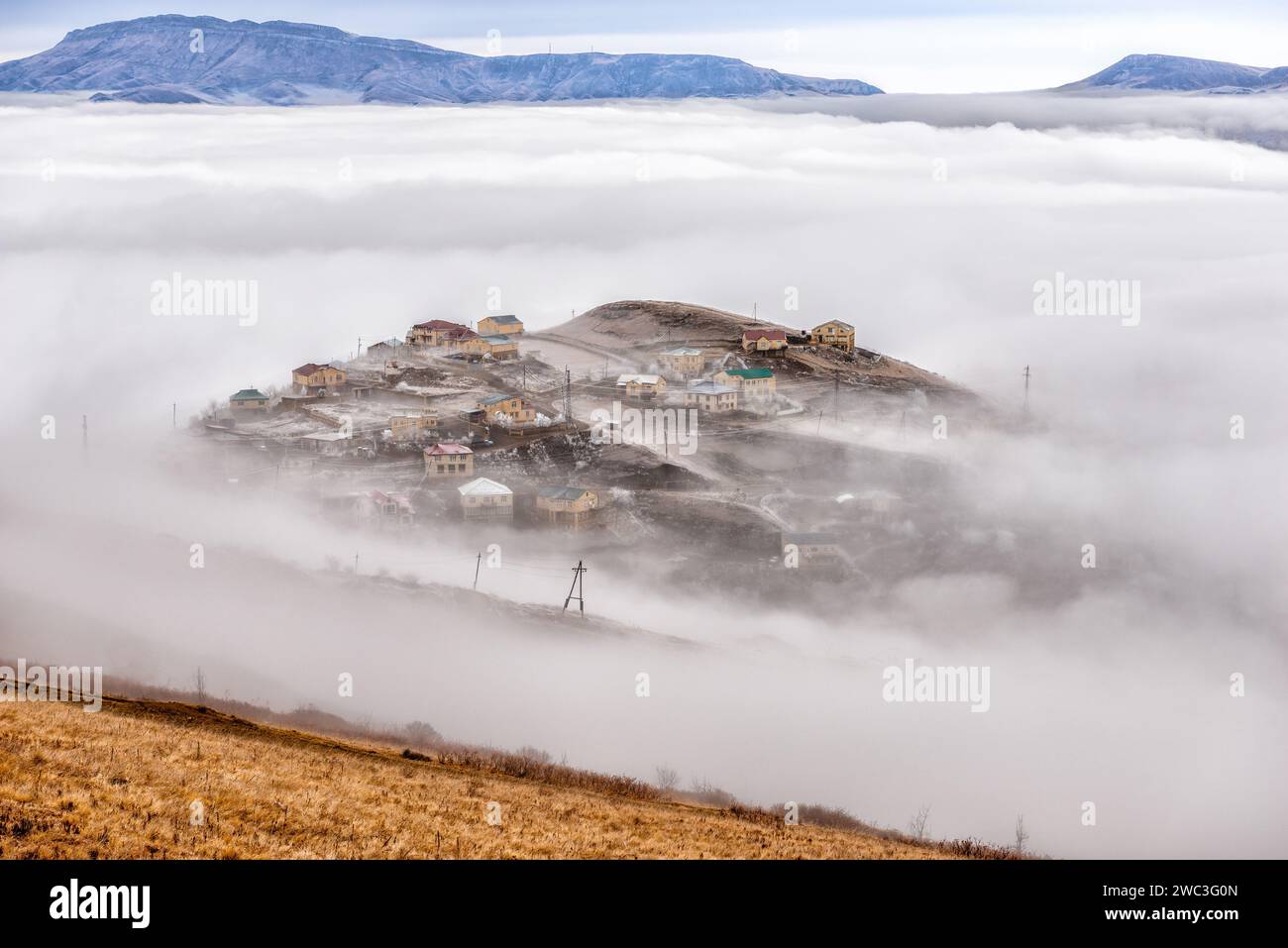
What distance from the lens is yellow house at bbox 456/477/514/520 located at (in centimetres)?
6594

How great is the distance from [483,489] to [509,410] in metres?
14.6

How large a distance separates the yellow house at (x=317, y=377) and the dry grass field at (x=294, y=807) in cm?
6215

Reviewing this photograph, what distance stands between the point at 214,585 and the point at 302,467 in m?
17.3

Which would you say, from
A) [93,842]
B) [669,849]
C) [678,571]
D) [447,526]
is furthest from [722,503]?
[93,842]

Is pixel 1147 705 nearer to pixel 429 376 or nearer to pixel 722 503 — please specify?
pixel 722 503

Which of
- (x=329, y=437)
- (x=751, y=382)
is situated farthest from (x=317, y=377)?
(x=751, y=382)

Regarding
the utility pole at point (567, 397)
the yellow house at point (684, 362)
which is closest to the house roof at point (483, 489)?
the utility pole at point (567, 397)

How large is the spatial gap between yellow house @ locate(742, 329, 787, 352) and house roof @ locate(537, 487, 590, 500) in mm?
33479

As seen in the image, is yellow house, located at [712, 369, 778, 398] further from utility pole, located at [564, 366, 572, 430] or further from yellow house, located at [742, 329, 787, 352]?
utility pole, located at [564, 366, 572, 430]

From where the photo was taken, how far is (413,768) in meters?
28.5

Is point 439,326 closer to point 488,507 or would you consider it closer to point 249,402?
point 249,402

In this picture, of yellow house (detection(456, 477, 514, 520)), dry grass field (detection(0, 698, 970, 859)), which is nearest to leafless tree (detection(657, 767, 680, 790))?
dry grass field (detection(0, 698, 970, 859))
